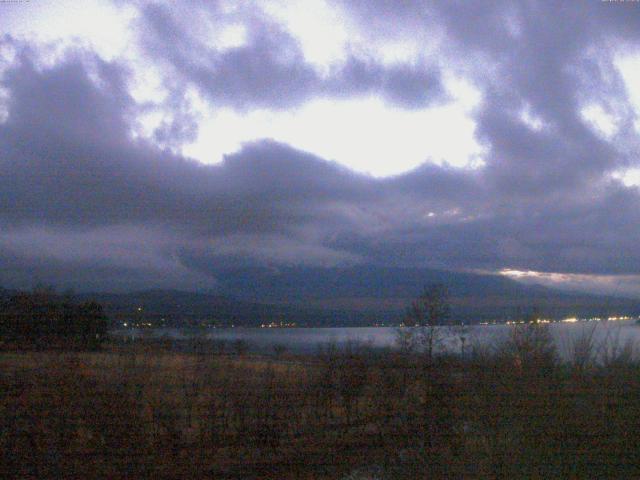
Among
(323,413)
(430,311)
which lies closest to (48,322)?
(323,413)

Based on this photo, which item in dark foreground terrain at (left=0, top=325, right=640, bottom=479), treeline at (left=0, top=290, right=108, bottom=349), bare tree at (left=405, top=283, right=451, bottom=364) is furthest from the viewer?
bare tree at (left=405, top=283, right=451, bottom=364)

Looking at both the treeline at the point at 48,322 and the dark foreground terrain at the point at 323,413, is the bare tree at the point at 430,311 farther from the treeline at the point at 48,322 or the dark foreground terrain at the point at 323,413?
the treeline at the point at 48,322

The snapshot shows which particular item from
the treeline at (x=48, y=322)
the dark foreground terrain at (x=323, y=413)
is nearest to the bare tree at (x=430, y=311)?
the dark foreground terrain at (x=323, y=413)

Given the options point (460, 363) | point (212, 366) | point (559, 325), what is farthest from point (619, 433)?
point (212, 366)

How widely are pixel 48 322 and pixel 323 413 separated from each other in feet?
19.1

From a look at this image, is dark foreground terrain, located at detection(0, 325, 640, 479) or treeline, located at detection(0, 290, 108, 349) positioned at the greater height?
treeline, located at detection(0, 290, 108, 349)

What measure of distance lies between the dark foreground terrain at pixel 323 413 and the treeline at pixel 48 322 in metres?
0.66

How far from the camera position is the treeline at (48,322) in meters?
11.7

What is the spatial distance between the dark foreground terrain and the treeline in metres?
0.66

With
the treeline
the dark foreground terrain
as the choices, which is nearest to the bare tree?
the dark foreground terrain

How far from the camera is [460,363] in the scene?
9.83 metres

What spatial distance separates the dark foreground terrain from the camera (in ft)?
22.4

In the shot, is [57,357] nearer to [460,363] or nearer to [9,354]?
[9,354]

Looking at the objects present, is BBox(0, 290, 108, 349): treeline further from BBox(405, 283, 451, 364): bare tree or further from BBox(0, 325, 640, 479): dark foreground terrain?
BBox(405, 283, 451, 364): bare tree
